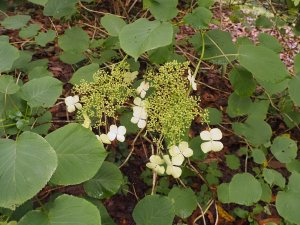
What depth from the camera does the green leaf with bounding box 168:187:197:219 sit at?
152cm

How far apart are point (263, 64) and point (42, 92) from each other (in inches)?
29.3

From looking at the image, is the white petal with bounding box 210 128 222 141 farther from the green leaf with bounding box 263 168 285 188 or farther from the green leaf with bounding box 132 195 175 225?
the green leaf with bounding box 263 168 285 188

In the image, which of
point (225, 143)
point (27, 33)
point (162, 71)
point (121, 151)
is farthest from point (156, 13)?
point (225, 143)

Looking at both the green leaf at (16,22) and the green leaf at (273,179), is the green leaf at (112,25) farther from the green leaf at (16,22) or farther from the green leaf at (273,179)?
the green leaf at (273,179)

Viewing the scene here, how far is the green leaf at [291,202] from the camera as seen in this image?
1.32m

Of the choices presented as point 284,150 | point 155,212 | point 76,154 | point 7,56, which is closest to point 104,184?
point 155,212

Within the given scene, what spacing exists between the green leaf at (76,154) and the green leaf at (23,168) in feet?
0.35

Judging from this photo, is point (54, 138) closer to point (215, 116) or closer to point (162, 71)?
point (162, 71)

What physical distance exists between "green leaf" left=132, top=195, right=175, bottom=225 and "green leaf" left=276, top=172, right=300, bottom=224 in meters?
0.41

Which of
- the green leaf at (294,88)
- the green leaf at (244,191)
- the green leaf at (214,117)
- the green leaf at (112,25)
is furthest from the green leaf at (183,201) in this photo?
the green leaf at (112,25)

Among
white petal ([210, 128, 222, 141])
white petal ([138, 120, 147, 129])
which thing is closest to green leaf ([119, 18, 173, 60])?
white petal ([138, 120, 147, 129])

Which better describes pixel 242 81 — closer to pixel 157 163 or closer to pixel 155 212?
pixel 157 163

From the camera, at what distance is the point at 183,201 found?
154 centimetres

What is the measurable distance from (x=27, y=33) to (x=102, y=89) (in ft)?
2.58
